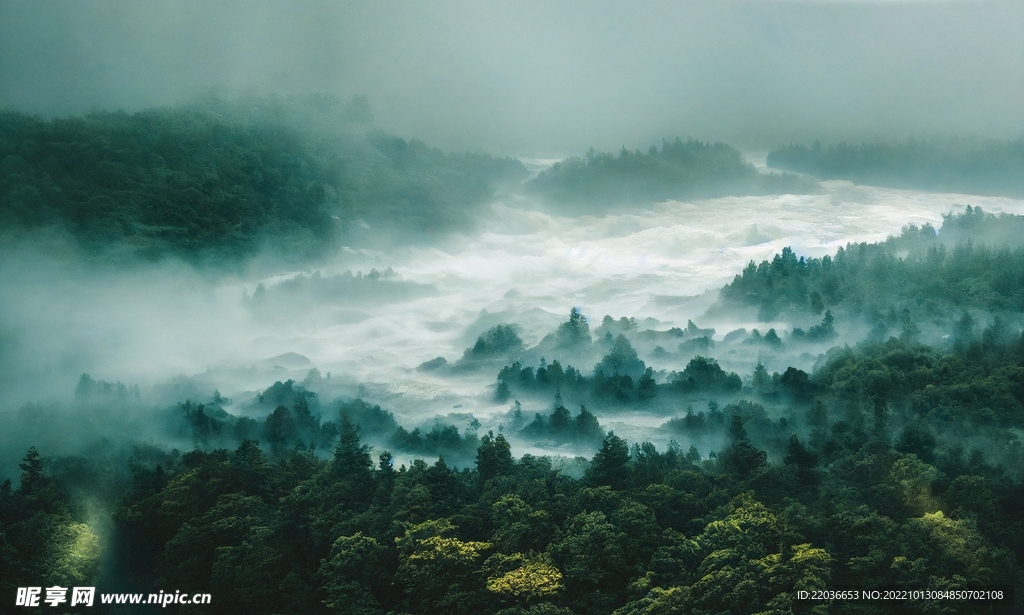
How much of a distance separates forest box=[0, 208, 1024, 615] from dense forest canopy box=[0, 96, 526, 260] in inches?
858

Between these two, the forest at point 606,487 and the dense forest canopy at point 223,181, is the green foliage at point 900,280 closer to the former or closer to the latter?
the forest at point 606,487

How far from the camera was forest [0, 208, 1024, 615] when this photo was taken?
4447cm

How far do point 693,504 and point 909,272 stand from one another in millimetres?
32444

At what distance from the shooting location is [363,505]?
51375 mm

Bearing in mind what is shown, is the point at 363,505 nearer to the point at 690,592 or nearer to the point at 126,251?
the point at 690,592

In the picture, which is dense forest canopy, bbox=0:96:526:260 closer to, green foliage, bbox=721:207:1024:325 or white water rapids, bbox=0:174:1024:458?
white water rapids, bbox=0:174:1024:458

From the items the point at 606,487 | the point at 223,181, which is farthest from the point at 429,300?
the point at 606,487

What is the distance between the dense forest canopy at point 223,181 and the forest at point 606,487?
21803 millimetres

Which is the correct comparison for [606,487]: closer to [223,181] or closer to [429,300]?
[429,300]

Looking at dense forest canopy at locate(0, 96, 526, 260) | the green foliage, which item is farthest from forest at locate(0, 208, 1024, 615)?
dense forest canopy at locate(0, 96, 526, 260)

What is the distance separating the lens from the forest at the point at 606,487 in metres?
44.5

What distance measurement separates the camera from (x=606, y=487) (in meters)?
50.2

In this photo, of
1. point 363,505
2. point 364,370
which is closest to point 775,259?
point 364,370

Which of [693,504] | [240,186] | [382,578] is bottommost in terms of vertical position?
[382,578]
